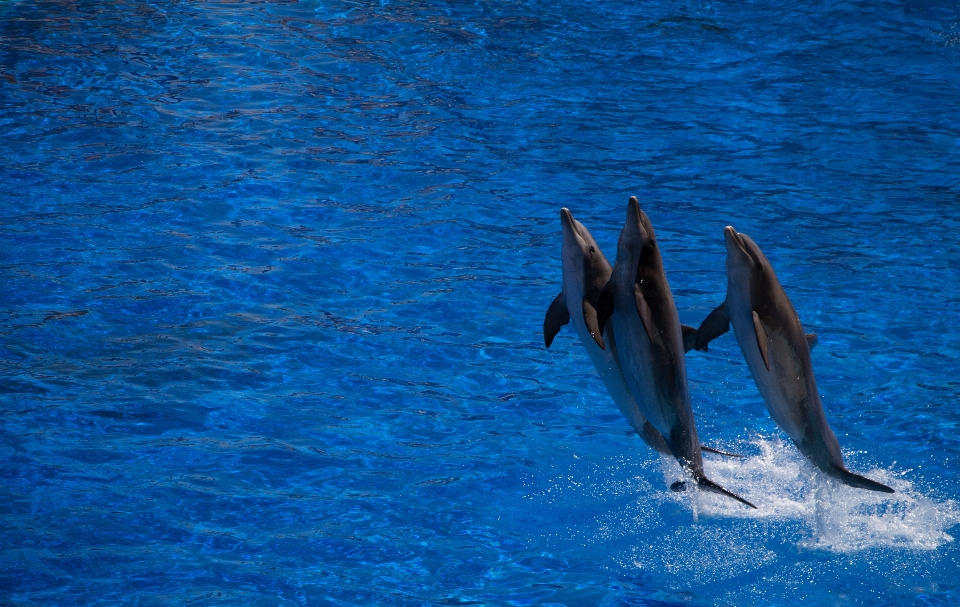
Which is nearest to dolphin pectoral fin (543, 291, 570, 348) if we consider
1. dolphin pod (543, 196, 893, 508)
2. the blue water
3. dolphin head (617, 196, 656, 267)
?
dolphin pod (543, 196, 893, 508)

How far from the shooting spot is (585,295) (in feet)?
14.5

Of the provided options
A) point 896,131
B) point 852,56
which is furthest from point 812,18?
point 896,131

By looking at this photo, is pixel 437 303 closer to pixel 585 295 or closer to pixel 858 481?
pixel 585 295

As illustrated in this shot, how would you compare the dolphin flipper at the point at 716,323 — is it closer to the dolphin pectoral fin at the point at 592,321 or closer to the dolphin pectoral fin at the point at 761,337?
the dolphin pectoral fin at the point at 761,337

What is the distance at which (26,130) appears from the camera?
1102 cm

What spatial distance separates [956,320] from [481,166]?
5.00 meters

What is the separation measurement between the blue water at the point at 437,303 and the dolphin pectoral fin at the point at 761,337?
5.32ft

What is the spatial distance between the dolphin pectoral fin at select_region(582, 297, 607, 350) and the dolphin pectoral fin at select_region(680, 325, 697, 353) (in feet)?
1.35

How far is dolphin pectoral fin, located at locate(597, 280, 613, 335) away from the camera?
4203 millimetres

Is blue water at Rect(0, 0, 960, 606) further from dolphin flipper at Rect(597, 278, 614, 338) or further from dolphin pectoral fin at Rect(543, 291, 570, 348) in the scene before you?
dolphin flipper at Rect(597, 278, 614, 338)

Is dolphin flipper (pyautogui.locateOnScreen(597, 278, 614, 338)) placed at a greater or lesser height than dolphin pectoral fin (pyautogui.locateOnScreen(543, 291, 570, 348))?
greater

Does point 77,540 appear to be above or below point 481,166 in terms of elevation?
below

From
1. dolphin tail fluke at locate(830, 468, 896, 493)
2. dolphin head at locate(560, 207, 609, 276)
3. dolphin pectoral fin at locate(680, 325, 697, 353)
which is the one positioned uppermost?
dolphin head at locate(560, 207, 609, 276)

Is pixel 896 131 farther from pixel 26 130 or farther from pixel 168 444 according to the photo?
pixel 26 130
